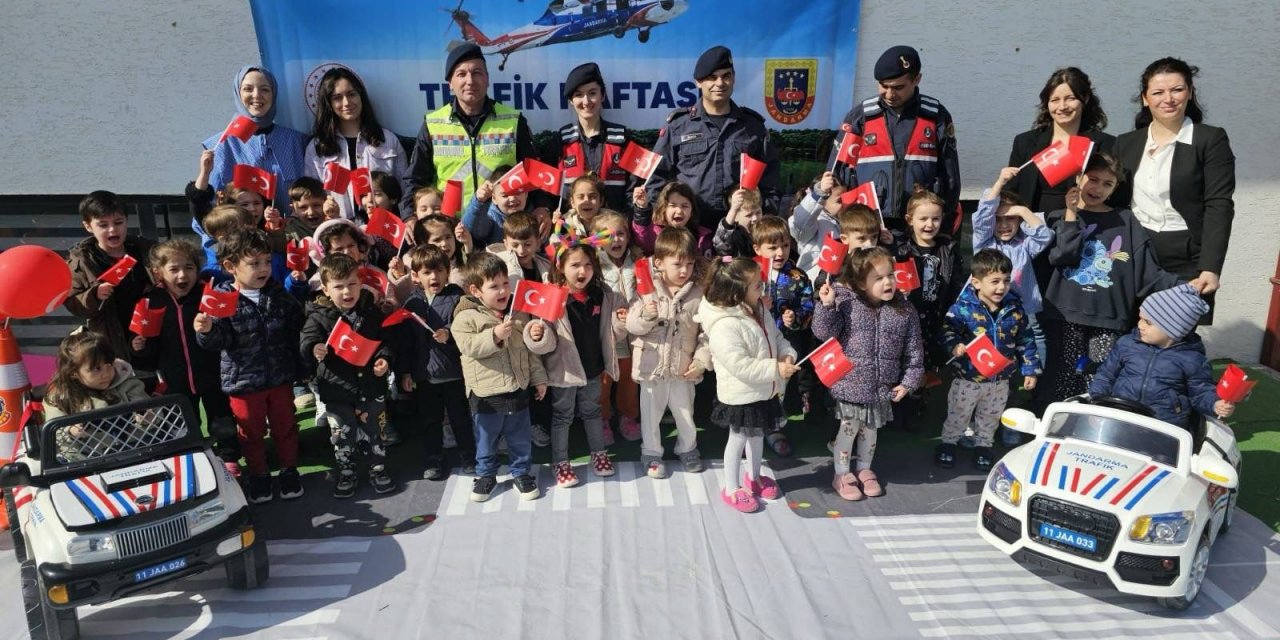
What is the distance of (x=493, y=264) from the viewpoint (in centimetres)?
424

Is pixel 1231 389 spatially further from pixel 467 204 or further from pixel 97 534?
pixel 97 534

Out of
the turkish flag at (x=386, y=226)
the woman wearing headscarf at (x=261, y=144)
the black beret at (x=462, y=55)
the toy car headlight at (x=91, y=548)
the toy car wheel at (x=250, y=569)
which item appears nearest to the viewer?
the toy car headlight at (x=91, y=548)

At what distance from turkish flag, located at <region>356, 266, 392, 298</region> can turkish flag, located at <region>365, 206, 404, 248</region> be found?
0.88 ft

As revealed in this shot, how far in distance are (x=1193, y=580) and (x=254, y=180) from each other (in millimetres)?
5878

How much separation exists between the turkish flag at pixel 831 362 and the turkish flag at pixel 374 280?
2.58 meters

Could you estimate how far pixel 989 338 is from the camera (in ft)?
15.8

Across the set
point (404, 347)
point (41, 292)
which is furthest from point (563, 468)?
point (41, 292)

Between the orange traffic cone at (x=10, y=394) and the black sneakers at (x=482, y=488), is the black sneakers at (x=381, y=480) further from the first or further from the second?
the orange traffic cone at (x=10, y=394)

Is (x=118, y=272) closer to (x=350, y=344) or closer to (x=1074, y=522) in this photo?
(x=350, y=344)

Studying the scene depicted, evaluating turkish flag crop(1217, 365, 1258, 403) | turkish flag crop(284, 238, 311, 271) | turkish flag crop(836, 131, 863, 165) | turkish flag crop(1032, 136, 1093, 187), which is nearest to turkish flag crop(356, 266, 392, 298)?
turkish flag crop(284, 238, 311, 271)

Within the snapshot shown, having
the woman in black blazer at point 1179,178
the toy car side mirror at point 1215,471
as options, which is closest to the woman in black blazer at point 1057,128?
the woman in black blazer at point 1179,178

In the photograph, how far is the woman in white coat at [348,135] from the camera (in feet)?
18.9

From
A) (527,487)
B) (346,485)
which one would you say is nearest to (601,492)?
(527,487)

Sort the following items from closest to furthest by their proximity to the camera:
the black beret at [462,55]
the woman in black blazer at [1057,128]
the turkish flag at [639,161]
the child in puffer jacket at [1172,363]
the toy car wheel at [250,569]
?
1. the toy car wheel at [250,569]
2. the child in puffer jacket at [1172,363]
3. the woman in black blazer at [1057,128]
4. the turkish flag at [639,161]
5. the black beret at [462,55]
